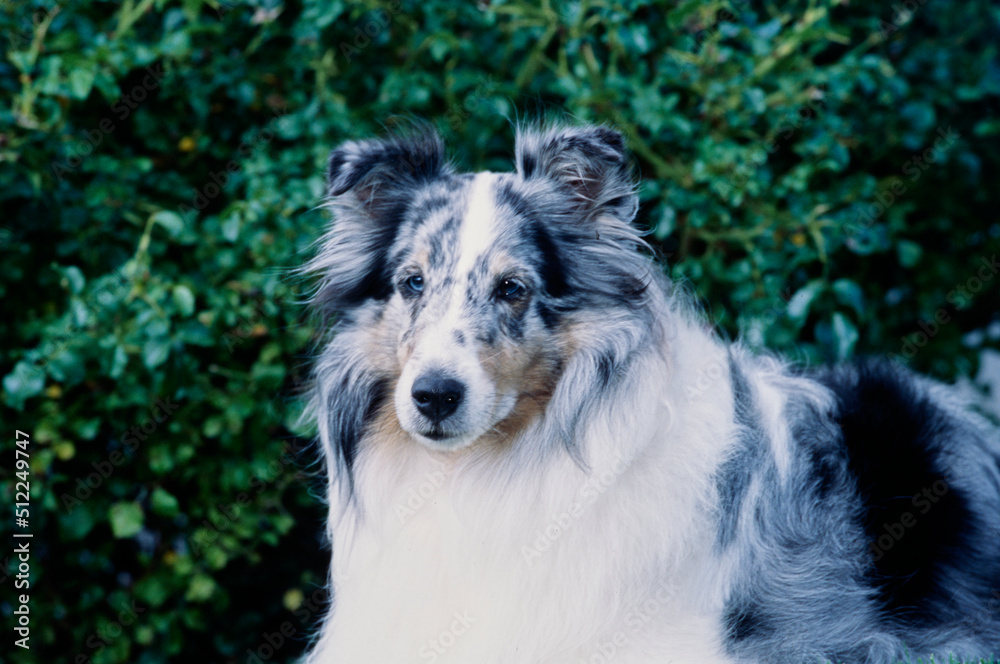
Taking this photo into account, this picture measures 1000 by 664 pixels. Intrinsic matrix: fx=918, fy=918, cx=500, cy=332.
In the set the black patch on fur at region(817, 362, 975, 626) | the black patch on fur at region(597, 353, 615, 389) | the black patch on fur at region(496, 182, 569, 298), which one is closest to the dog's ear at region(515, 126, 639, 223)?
the black patch on fur at region(496, 182, 569, 298)

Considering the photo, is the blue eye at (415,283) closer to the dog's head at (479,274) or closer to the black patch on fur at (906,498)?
the dog's head at (479,274)

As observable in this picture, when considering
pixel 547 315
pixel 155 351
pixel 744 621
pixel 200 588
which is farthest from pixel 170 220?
pixel 744 621

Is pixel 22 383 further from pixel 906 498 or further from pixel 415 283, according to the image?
pixel 906 498

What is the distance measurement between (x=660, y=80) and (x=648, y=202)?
0.63m

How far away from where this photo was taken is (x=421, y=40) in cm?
427

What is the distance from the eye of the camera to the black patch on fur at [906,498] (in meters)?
3.05

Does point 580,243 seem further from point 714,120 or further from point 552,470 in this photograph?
point 714,120

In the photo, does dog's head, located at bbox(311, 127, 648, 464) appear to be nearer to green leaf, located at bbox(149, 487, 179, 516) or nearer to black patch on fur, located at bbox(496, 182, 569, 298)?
black patch on fur, located at bbox(496, 182, 569, 298)

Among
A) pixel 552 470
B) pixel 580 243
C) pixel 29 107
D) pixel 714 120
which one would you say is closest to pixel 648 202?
pixel 714 120

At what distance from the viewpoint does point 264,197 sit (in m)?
3.90

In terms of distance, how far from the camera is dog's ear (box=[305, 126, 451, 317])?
304 cm

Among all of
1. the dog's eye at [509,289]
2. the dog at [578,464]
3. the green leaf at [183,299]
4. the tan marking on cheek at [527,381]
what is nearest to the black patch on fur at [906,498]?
the dog at [578,464]

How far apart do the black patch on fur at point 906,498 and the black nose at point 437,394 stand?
1.45m

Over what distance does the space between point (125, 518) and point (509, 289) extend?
2.05 meters
